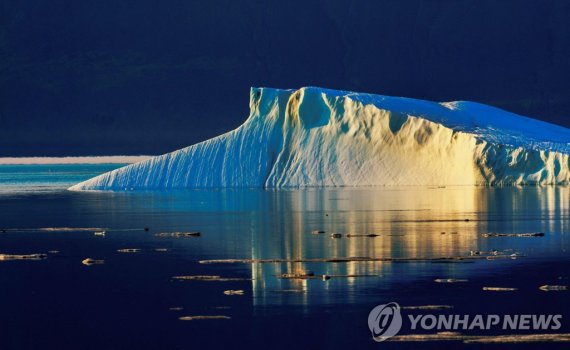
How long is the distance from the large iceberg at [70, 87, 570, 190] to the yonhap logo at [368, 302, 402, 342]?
26.6 metres

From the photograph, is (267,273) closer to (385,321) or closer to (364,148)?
(385,321)

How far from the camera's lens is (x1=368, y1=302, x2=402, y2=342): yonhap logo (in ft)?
59.5

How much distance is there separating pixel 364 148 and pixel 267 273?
24972mm

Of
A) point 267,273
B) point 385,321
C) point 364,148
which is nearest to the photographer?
point 385,321

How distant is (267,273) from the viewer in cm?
2392

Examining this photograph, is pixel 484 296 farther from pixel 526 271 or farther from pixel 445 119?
pixel 445 119

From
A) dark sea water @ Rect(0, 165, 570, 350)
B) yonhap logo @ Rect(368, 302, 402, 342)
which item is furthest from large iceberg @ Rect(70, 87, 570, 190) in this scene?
yonhap logo @ Rect(368, 302, 402, 342)

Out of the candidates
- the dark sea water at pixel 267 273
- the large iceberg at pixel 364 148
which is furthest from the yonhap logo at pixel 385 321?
the large iceberg at pixel 364 148

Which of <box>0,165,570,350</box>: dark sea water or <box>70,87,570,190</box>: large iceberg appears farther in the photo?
<box>70,87,570,190</box>: large iceberg

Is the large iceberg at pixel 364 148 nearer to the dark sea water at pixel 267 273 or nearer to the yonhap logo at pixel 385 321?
the dark sea water at pixel 267 273

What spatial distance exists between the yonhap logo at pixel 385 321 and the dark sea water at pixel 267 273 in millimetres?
139

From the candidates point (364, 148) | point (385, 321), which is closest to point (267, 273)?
point (385, 321)

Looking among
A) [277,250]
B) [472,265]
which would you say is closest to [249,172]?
[277,250]

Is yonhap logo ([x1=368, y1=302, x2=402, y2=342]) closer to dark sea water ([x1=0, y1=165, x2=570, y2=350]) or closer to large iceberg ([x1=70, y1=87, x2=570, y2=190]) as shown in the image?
dark sea water ([x1=0, y1=165, x2=570, y2=350])
